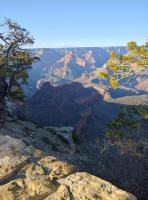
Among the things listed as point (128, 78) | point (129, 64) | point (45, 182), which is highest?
point (129, 64)

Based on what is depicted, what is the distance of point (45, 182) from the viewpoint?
12.4 meters

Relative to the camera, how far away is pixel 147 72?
23.5 m

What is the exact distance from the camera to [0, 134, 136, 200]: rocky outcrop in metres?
11.9

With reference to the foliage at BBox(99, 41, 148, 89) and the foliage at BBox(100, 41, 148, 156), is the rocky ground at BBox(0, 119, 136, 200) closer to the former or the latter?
the foliage at BBox(100, 41, 148, 156)

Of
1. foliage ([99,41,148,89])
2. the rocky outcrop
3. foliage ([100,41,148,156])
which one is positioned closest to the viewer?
the rocky outcrop

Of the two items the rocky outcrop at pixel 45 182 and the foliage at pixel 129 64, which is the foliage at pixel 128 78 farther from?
the rocky outcrop at pixel 45 182

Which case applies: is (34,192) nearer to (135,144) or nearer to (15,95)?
(135,144)

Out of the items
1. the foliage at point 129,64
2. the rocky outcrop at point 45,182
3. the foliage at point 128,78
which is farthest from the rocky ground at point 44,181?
the foliage at point 129,64

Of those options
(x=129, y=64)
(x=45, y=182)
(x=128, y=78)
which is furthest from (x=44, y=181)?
(x=129, y=64)

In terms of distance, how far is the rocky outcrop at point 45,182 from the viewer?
11.9 meters

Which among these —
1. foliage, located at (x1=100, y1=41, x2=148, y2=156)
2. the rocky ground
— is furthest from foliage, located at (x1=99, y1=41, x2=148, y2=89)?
the rocky ground

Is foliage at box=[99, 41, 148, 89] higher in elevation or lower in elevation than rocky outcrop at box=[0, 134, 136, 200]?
higher

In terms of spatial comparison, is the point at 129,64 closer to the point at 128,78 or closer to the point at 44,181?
the point at 128,78

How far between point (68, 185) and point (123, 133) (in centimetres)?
1727
